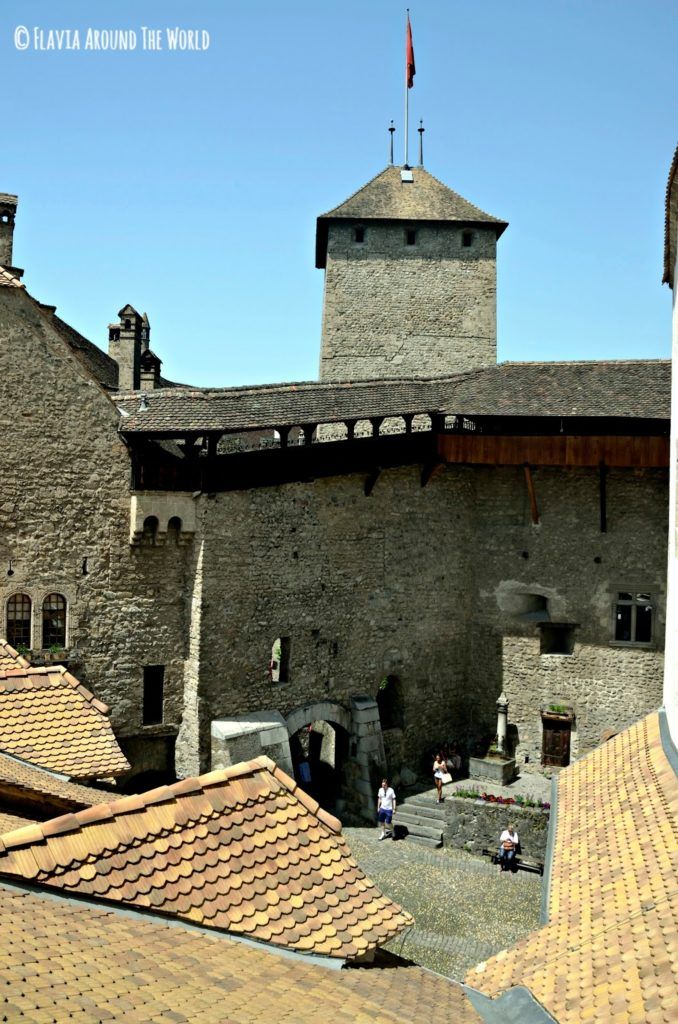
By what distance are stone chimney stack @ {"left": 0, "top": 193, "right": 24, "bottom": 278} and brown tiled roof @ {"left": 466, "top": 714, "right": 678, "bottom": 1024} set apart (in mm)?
13961

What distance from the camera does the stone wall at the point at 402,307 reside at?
26953mm

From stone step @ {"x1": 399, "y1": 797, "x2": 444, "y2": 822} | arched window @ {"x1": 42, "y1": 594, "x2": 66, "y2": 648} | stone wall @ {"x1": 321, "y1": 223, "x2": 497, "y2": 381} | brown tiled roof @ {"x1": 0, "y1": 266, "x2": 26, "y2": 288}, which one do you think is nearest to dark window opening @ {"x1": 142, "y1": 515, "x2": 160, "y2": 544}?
arched window @ {"x1": 42, "y1": 594, "x2": 66, "y2": 648}

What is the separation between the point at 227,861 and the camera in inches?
263

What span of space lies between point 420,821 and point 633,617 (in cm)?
635

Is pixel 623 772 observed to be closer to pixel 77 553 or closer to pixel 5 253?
pixel 77 553

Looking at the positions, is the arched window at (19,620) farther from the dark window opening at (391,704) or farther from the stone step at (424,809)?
the stone step at (424,809)

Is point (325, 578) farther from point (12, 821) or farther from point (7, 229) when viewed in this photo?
point (12, 821)

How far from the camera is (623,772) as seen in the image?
10742 mm

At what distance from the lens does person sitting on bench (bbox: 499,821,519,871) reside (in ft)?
56.0

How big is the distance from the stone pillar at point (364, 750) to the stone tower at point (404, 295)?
10803mm

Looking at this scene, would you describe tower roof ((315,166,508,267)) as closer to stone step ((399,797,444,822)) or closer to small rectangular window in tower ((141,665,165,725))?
small rectangular window in tower ((141,665,165,725))

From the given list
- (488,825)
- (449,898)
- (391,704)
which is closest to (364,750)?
(391,704)

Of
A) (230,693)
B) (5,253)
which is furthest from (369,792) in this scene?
(5,253)

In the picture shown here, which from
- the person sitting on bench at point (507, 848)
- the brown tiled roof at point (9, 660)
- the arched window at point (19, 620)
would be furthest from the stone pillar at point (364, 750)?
the brown tiled roof at point (9, 660)
